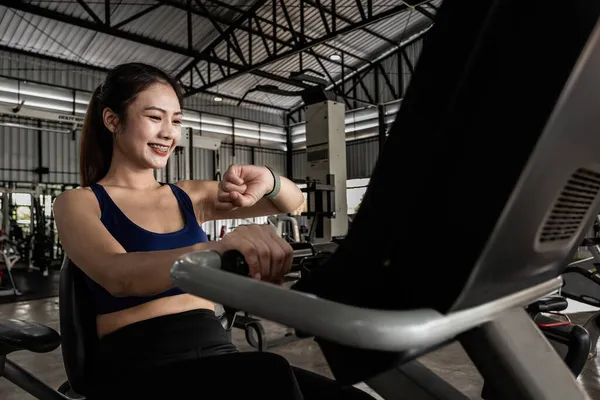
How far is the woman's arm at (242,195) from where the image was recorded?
0.92m

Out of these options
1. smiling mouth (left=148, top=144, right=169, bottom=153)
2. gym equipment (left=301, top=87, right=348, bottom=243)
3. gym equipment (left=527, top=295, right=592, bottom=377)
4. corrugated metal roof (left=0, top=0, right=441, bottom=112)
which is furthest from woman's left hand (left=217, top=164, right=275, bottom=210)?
corrugated metal roof (left=0, top=0, right=441, bottom=112)

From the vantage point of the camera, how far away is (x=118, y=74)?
1048 mm

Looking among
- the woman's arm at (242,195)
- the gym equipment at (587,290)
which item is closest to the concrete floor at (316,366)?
the gym equipment at (587,290)

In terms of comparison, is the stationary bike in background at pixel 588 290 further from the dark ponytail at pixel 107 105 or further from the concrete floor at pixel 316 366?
the dark ponytail at pixel 107 105

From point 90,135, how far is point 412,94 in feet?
3.16

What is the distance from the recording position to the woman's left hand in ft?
2.98

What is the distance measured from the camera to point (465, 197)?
36cm

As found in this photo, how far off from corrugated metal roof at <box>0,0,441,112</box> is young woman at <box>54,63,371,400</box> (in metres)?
5.97

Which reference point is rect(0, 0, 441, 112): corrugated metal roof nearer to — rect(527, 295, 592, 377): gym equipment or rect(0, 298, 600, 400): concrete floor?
rect(0, 298, 600, 400): concrete floor

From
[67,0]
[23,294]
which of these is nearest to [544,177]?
[23,294]

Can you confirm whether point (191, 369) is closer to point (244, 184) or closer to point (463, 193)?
point (244, 184)

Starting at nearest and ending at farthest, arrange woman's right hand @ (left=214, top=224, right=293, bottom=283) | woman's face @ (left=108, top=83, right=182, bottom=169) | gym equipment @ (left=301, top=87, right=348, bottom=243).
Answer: woman's right hand @ (left=214, top=224, right=293, bottom=283) < woman's face @ (left=108, top=83, right=182, bottom=169) < gym equipment @ (left=301, top=87, right=348, bottom=243)

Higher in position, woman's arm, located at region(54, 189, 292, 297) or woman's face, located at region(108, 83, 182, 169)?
woman's face, located at region(108, 83, 182, 169)

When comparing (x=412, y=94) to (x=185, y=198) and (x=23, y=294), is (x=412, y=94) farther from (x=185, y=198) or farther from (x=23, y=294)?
(x=23, y=294)
